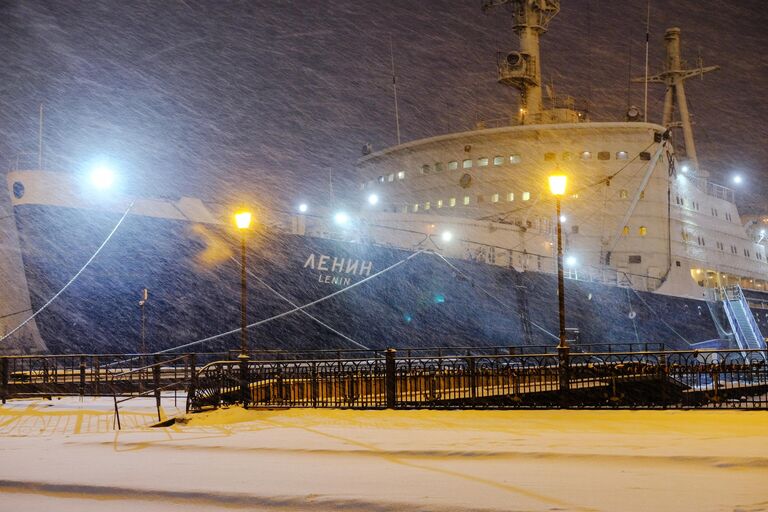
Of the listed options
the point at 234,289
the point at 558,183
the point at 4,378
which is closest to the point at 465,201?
the point at 234,289

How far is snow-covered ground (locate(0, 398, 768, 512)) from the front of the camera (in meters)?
6.04

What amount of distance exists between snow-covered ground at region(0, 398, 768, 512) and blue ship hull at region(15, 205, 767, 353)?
9.98 metres

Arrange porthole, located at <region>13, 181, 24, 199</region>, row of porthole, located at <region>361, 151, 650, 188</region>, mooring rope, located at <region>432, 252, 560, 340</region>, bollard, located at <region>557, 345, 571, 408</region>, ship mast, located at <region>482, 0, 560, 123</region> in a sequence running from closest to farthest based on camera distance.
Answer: bollard, located at <region>557, 345, 571, 408</region> < porthole, located at <region>13, 181, 24, 199</region> < mooring rope, located at <region>432, 252, 560, 340</region> < row of porthole, located at <region>361, 151, 650, 188</region> < ship mast, located at <region>482, 0, 560, 123</region>

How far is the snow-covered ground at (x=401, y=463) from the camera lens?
6043 mm

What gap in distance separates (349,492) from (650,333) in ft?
106

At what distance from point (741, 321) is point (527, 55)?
1664 centimetres

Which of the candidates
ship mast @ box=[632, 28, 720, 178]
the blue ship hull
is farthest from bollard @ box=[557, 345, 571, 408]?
ship mast @ box=[632, 28, 720, 178]

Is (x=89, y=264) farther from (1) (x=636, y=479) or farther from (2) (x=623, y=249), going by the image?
(2) (x=623, y=249)

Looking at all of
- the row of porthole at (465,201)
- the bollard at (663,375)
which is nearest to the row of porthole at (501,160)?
the row of porthole at (465,201)

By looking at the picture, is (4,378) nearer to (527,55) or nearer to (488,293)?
(488,293)

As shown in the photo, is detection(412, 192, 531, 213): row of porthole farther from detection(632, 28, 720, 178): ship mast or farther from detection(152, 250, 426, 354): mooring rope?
detection(632, 28, 720, 178): ship mast

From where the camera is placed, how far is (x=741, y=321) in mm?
37250

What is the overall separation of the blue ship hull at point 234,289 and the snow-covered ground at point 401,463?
998cm

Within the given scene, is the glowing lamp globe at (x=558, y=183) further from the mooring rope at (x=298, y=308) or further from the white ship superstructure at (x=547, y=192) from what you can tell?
the white ship superstructure at (x=547, y=192)
